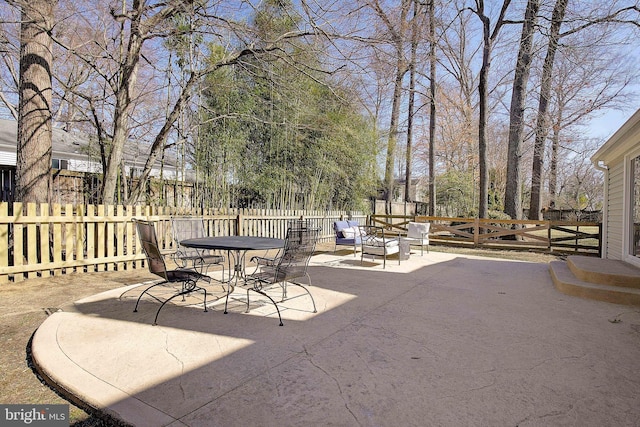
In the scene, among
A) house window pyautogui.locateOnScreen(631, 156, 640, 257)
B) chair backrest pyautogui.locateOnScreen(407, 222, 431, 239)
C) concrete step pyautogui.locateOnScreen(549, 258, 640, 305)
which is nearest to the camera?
concrete step pyautogui.locateOnScreen(549, 258, 640, 305)

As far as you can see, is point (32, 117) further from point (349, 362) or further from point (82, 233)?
point (349, 362)

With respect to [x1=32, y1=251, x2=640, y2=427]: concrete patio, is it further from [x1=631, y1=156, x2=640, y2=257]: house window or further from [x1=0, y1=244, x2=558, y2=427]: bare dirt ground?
[x1=631, y1=156, x2=640, y2=257]: house window

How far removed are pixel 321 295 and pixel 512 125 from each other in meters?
10.5

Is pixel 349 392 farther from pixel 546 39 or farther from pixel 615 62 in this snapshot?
pixel 615 62

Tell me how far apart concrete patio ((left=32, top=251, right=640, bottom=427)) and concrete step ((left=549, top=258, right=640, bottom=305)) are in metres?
0.28

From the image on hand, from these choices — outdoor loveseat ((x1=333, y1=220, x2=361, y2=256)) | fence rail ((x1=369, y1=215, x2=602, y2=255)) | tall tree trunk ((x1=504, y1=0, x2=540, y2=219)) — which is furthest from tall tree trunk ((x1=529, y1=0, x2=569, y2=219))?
outdoor loveseat ((x1=333, y1=220, x2=361, y2=256))

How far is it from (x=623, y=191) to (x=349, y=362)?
20.2 ft

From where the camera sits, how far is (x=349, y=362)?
2.38 metres

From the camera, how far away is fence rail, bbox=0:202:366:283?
4.40 meters

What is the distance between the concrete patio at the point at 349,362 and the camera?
181 centimetres

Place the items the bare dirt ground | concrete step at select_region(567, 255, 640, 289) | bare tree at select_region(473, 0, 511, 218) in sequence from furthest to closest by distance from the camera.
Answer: bare tree at select_region(473, 0, 511, 218) → concrete step at select_region(567, 255, 640, 289) → the bare dirt ground

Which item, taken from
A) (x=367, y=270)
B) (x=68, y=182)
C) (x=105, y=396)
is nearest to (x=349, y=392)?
(x=105, y=396)

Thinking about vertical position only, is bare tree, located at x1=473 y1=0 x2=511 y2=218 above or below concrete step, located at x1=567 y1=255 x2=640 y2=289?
above

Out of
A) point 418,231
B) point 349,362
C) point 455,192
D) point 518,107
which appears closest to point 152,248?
point 349,362
